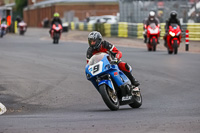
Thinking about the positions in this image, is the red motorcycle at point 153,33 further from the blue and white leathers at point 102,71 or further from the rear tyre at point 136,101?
the blue and white leathers at point 102,71

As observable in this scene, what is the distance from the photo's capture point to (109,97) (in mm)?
9766

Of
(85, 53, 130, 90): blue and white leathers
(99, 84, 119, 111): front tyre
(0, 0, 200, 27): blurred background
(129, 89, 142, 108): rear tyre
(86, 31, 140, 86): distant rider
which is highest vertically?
(86, 31, 140, 86): distant rider

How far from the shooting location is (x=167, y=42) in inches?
947

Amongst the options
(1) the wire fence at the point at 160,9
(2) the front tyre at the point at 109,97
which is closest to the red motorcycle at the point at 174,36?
(1) the wire fence at the point at 160,9

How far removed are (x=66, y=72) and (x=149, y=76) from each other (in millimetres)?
2712

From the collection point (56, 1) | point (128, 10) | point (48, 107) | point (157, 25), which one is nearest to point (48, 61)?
point (157, 25)

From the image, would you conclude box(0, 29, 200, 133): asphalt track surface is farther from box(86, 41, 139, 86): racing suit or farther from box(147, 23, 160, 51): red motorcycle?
box(147, 23, 160, 51): red motorcycle

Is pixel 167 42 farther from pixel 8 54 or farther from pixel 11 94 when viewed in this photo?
pixel 11 94

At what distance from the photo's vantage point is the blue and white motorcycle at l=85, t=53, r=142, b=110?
9758 millimetres

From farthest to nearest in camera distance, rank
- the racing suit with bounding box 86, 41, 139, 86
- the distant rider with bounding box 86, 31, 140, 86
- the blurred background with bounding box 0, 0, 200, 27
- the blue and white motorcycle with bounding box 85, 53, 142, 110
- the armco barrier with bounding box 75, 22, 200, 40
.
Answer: the blurred background with bounding box 0, 0, 200, 27, the armco barrier with bounding box 75, 22, 200, 40, the racing suit with bounding box 86, 41, 139, 86, the distant rider with bounding box 86, 31, 140, 86, the blue and white motorcycle with bounding box 85, 53, 142, 110

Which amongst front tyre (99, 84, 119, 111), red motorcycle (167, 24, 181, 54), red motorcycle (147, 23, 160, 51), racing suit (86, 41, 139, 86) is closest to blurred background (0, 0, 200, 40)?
red motorcycle (147, 23, 160, 51)

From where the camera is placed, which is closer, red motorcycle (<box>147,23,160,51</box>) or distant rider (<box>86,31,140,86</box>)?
distant rider (<box>86,31,140,86</box>)

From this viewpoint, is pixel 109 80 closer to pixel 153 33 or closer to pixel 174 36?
pixel 174 36

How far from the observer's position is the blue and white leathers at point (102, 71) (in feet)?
32.1
